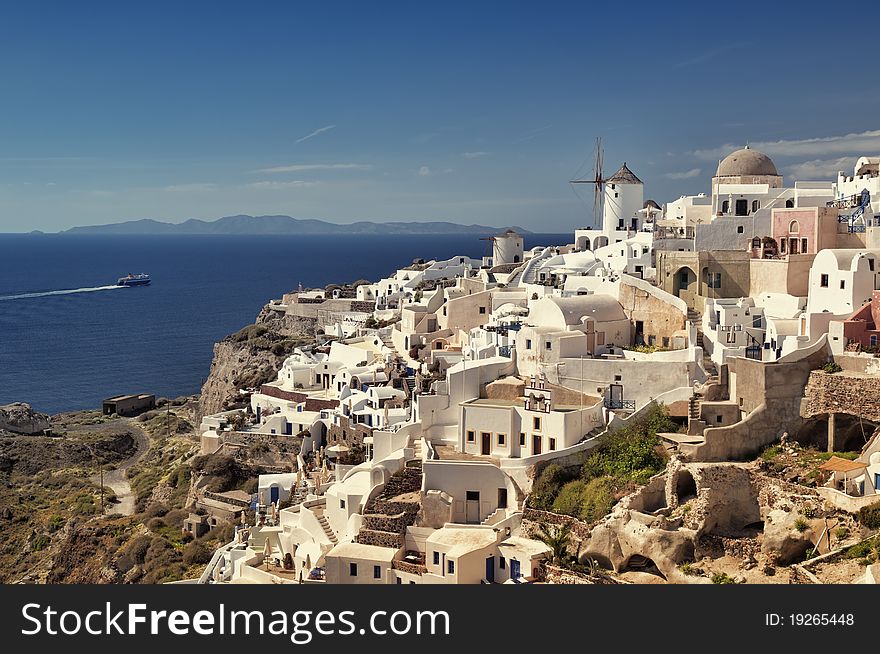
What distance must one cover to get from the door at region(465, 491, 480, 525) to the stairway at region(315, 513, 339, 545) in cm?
330

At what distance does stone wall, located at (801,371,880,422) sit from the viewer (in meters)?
21.6

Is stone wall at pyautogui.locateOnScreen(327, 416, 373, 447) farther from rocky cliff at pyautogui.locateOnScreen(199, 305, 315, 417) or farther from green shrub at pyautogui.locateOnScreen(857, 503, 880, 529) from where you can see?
green shrub at pyautogui.locateOnScreen(857, 503, 880, 529)

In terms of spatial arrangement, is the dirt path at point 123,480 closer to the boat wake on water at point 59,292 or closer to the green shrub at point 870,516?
the green shrub at point 870,516

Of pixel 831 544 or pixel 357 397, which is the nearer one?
pixel 831 544

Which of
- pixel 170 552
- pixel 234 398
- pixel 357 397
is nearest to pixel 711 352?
pixel 357 397

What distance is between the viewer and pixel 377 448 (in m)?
26.8

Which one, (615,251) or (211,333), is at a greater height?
(615,251)

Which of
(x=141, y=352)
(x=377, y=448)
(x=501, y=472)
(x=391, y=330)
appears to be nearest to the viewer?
(x=501, y=472)

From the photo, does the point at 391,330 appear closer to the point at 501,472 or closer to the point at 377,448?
the point at 377,448

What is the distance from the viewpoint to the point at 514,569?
68.4ft

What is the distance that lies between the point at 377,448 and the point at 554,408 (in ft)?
16.9

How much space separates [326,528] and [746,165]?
2251 centimetres

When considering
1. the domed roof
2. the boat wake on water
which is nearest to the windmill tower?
the domed roof

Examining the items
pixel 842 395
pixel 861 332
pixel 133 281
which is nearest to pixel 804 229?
pixel 861 332
